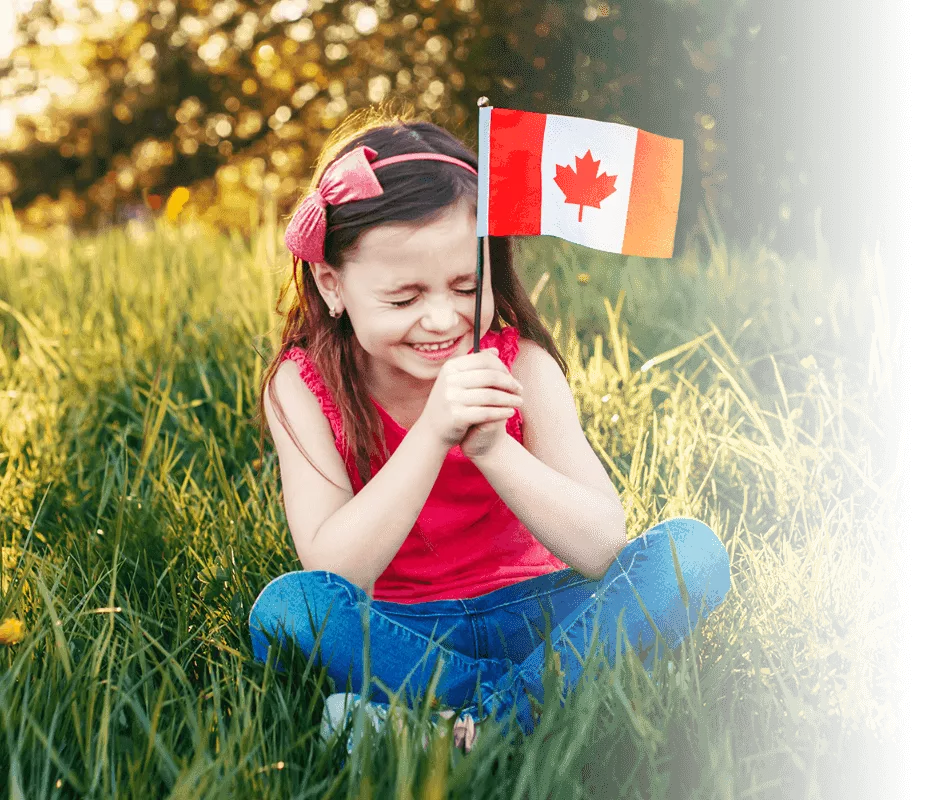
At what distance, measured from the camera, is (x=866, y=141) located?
1348 millimetres

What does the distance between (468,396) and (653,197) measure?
352mm

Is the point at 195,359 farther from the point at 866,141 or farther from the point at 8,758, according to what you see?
the point at 866,141

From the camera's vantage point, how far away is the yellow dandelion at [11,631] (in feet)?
4.55

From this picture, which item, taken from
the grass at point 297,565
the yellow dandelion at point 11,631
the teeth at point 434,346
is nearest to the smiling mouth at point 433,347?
the teeth at point 434,346

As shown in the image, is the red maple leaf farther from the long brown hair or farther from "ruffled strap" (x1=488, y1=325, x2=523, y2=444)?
"ruffled strap" (x1=488, y1=325, x2=523, y2=444)

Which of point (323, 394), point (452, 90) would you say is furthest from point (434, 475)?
point (452, 90)

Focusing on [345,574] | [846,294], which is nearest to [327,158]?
[345,574]

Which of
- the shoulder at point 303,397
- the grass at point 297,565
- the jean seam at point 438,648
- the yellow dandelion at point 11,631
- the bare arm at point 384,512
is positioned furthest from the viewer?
the shoulder at point 303,397

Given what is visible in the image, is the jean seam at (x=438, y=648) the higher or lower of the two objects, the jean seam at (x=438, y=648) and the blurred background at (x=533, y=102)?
the lower

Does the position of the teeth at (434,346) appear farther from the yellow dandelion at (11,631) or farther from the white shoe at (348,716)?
the yellow dandelion at (11,631)

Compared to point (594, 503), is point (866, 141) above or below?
above

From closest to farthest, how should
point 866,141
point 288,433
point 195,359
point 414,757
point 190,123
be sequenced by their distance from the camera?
point 414,757, point 866,141, point 288,433, point 195,359, point 190,123

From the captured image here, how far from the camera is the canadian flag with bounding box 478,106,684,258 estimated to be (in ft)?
4.68

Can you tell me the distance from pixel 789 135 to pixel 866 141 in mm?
1587
